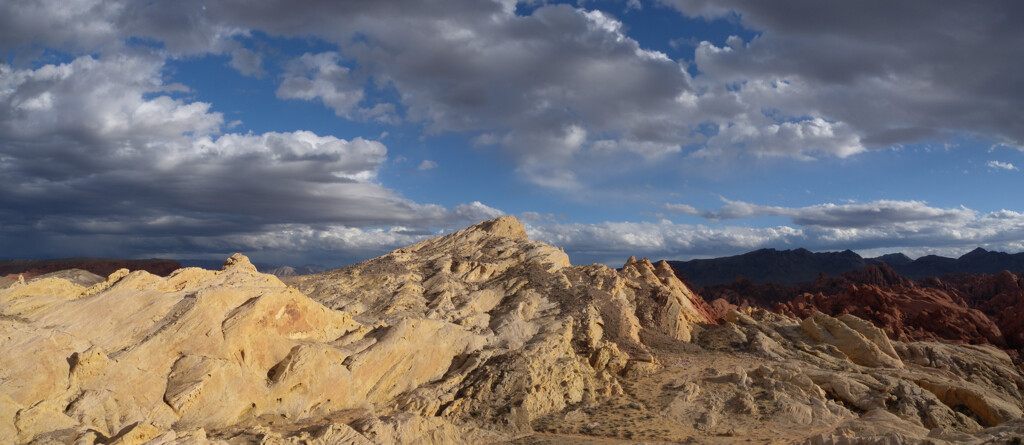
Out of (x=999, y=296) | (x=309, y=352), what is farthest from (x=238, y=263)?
(x=999, y=296)

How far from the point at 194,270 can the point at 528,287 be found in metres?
18.9

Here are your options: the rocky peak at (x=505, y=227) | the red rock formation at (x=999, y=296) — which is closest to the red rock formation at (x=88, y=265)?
the rocky peak at (x=505, y=227)

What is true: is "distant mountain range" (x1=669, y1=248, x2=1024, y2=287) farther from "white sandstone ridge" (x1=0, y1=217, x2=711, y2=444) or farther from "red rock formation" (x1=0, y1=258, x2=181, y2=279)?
"white sandstone ridge" (x1=0, y1=217, x2=711, y2=444)

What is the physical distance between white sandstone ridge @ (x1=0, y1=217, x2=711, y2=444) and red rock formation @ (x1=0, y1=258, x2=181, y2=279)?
9487cm

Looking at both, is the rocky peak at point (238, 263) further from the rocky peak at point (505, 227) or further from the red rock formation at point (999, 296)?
the red rock formation at point (999, 296)

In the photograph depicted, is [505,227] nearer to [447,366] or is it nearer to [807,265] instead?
[447,366]

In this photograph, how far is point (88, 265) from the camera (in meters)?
111

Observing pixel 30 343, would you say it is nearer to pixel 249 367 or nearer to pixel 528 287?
pixel 249 367

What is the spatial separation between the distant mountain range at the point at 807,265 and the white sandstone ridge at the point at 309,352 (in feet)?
460

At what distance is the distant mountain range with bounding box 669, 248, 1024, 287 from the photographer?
158875 millimetres

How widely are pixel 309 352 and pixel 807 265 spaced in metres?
176

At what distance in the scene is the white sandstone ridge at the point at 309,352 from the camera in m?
17.5

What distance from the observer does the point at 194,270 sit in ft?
81.5

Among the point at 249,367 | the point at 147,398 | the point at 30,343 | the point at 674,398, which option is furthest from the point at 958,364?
the point at 30,343
